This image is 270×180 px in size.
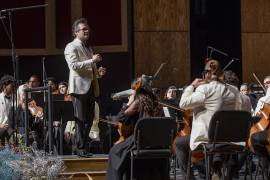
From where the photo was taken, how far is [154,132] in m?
8.65

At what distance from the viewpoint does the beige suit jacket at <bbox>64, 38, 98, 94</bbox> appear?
31.8 ft

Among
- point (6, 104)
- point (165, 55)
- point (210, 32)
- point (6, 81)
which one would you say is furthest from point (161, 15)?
point (6, 104)

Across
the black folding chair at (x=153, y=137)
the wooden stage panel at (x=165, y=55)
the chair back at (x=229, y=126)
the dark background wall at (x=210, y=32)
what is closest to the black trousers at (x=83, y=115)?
the black folding chair at (x=153, y=137)

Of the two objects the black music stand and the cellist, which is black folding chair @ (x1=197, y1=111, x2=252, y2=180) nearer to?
the cellist

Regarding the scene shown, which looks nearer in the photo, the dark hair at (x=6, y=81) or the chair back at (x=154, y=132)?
the chair back at (x=154, y=132)

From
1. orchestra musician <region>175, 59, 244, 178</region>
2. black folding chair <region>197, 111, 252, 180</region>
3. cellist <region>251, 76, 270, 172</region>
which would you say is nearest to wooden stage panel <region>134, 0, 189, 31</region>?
cellist <region>251, 76, 270, 172</region>

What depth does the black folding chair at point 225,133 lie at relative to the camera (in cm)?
838

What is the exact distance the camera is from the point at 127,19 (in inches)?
575

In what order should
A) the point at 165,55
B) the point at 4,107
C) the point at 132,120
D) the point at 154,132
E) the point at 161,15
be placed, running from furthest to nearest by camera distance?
the point at 161,15
the point at 165,55
the point at 4,107
the point at 132,120
the point at 154,132

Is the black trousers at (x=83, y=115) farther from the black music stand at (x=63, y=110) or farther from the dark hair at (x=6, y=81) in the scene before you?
the dark hair at (x=6, y=81)

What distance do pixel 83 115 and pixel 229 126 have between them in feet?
6.63

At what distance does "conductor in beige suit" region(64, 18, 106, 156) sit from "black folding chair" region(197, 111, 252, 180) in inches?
68.8

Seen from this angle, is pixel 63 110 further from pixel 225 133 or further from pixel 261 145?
pixel 225 133

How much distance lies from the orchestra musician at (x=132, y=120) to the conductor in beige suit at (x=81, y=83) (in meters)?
0.91
